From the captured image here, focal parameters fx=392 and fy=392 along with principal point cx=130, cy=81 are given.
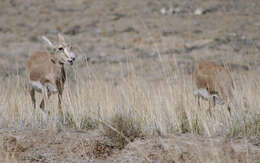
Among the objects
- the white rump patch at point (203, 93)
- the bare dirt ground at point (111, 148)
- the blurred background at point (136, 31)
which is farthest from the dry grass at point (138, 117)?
the blurred background at point (136, 31)

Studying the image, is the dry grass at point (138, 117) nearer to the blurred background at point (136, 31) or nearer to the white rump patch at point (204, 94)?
the white rump patch at point (204, 94)

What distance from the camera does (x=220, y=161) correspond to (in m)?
3.26

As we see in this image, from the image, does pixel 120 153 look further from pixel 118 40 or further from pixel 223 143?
pixel 118 40

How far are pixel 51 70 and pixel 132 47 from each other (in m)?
16.4

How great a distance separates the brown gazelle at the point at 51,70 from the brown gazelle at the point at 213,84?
2.65 m

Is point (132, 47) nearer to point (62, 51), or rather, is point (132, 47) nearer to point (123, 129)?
point (62, 51)

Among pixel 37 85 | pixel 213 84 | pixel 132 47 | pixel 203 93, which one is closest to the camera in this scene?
pixel 37 85

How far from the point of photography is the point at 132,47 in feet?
77.2

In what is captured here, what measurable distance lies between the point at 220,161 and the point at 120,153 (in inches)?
46.4

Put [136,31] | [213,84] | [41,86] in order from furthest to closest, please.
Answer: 1. [136,31]
2. [213,84]
3. [41,86]

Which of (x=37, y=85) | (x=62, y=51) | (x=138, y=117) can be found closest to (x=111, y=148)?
(x=138, y=117)

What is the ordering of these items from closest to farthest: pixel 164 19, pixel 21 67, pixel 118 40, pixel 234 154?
pixel 234 154
pixel 21 67
pixel 118 40
pixel 164 19

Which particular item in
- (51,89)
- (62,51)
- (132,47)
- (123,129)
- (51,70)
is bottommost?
(123,129)

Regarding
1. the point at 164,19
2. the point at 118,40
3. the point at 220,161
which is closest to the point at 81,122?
the point at 220,161
